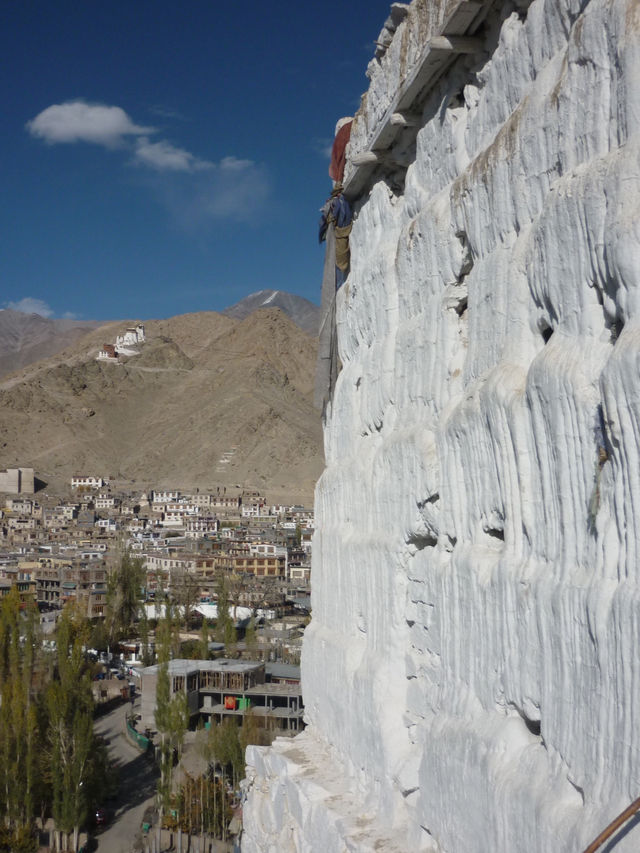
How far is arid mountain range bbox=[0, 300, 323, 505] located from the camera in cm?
9631

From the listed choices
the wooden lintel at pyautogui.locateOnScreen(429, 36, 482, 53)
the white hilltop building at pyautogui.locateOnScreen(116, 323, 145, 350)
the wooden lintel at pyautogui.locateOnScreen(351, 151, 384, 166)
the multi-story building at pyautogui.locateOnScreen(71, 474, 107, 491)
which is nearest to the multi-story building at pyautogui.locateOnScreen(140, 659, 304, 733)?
the wooden lintel at pyautogui.locateOnScreen(351, 151, 384, 166)

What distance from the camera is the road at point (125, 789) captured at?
64.8 feet

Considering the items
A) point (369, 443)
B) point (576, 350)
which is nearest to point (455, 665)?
point (576, 350)

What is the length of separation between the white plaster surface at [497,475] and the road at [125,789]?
13325 mm

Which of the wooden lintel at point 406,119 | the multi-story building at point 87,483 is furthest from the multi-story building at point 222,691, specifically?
the multi-story building at point 87,483

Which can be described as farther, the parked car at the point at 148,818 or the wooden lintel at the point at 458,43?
the parked car at the point at 148,818

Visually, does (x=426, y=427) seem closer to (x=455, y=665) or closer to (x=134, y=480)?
(x=455, y=665)

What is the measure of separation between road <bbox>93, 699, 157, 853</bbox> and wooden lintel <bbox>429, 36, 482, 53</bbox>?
17.6m

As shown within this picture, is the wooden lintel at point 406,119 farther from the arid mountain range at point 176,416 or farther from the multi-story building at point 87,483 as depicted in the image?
the multi-story building at point 87,483

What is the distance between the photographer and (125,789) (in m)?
22.7

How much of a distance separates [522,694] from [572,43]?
122 inches

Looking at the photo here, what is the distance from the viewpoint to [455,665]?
5539 mm

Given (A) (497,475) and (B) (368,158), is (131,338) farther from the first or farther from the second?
(A) (497,475)

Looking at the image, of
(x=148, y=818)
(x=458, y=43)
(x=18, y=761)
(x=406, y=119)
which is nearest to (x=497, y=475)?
(x=458, y=43)
